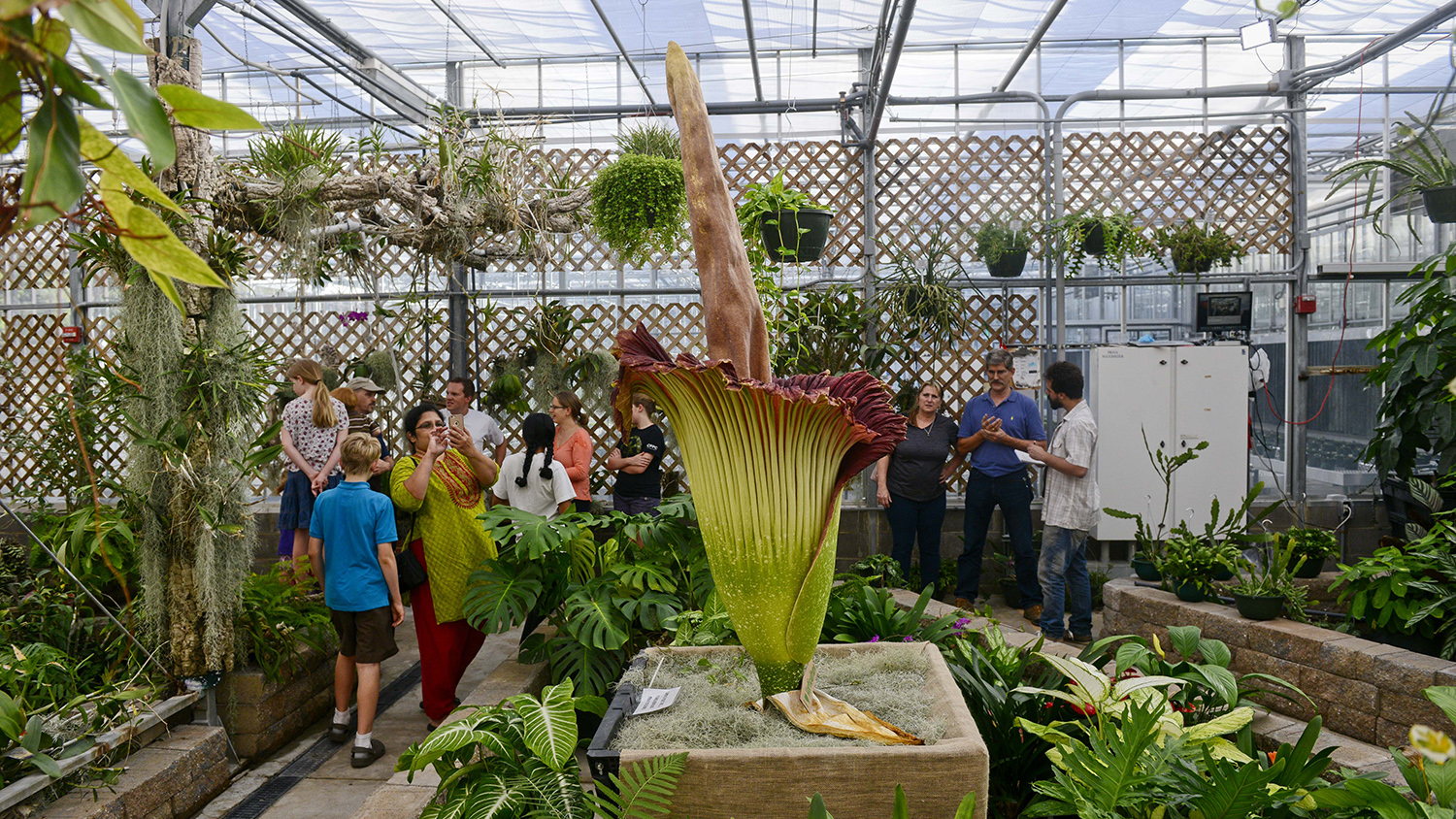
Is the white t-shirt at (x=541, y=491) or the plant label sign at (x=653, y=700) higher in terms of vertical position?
the white t-shirt at (x=541, y=491)

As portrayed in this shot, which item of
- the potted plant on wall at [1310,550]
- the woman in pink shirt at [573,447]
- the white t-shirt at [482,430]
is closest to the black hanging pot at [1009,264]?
the potted plant on wall at [1310,550]

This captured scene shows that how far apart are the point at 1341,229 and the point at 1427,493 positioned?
541 centimetres

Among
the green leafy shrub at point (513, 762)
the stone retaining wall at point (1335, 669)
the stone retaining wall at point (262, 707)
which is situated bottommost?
the stone retaining wall at point (262, 707)

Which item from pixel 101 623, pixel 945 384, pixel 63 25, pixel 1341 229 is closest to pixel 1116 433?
pixel 945 384

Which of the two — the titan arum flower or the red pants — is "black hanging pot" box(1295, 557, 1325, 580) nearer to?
the titan arum flower

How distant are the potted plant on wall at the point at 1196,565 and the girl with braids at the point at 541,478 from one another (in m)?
2.69

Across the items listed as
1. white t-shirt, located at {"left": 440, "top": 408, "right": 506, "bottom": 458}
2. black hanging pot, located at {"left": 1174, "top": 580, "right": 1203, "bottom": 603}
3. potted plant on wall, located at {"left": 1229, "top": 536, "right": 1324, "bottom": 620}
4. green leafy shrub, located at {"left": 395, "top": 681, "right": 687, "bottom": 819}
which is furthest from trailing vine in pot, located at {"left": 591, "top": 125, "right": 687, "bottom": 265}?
potted plant on wall, located at {"left": 1229, "top": 536, "right": 1324, "bottom": 620}

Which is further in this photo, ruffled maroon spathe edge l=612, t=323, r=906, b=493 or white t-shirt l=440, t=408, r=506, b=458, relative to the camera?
white t-shirt l=440, t=408, r=506, b=458

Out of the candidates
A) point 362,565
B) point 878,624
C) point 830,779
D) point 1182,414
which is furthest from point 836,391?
point 1182,414

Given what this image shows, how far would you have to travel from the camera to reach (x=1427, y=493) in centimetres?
360

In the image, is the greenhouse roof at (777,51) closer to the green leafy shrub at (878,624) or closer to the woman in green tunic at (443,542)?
the woman in green tunic at (443,542)

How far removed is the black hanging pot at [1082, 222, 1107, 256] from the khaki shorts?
4.48 m

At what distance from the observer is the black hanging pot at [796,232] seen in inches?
183

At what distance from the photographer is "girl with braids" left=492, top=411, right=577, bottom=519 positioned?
388 centimetres
